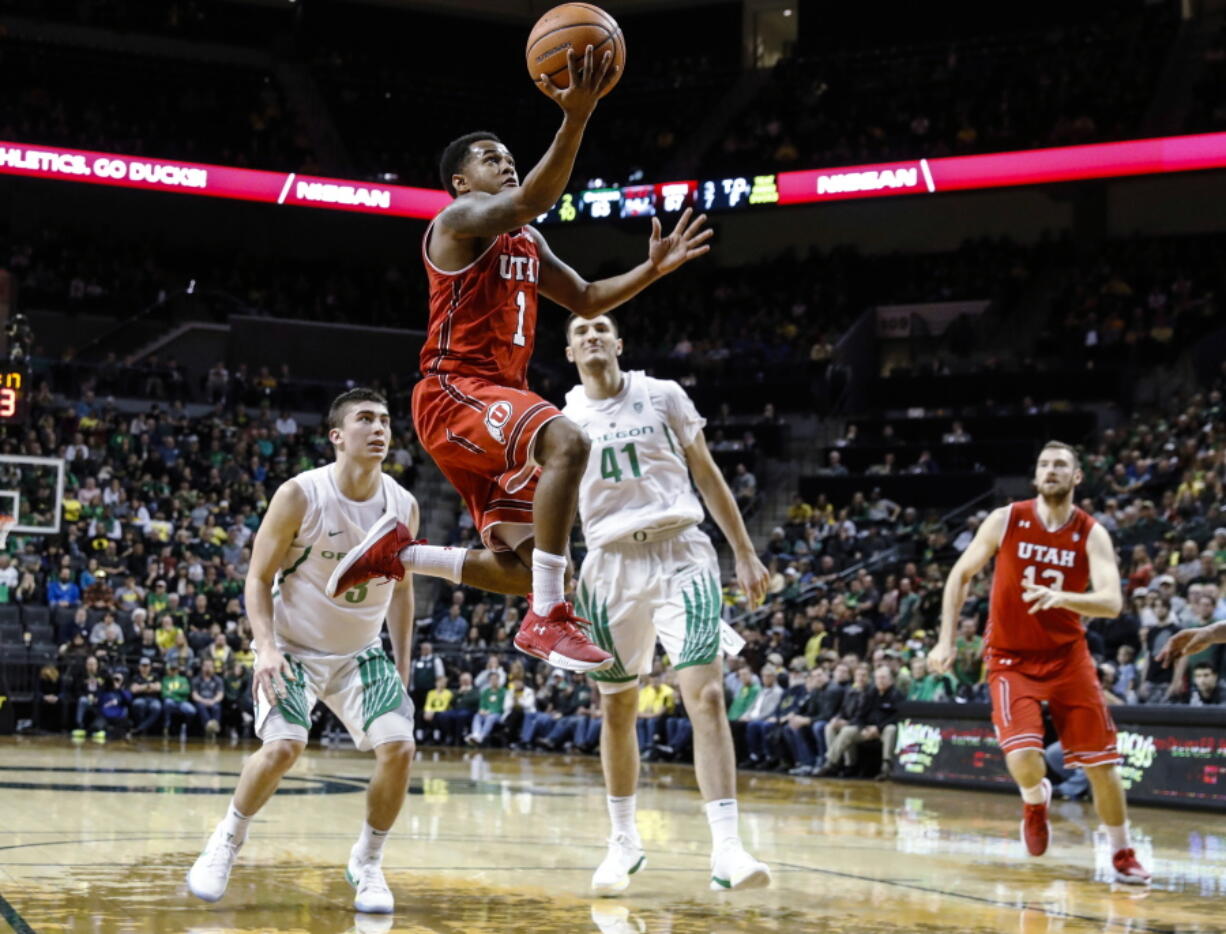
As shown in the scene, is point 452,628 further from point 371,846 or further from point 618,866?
point 371,846

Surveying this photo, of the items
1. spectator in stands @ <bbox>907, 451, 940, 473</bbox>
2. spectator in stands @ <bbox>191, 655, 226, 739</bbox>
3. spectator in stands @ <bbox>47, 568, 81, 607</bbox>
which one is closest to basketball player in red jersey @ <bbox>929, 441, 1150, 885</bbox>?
spectator in stands @ <bbox>191, 655, 226, 739</bbox>

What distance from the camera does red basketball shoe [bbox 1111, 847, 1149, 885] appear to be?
6965 millimetres

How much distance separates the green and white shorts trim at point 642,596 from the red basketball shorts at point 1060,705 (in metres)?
1.95

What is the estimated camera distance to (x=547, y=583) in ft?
17.2

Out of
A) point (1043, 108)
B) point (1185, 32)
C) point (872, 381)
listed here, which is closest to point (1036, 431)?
point (872, 381)

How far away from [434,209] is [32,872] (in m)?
24.4

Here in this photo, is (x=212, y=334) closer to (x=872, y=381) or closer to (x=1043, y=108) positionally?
(x=872, y=381)

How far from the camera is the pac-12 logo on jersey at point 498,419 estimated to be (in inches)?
205

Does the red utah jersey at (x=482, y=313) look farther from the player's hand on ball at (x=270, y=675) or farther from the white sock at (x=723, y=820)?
the white sock at (x=723, y=820)

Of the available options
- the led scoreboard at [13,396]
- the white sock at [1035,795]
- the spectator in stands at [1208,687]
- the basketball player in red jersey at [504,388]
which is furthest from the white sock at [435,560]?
the led scoreboard at [13,396]

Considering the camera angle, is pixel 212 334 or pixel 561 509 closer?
pixel 561 509

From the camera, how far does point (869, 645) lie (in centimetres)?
1709

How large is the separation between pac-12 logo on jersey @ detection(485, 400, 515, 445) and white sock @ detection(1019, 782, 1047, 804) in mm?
3678

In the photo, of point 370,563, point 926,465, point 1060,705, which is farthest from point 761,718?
point 370,563
